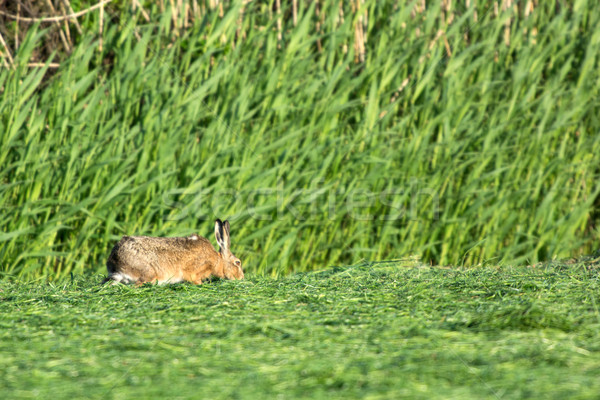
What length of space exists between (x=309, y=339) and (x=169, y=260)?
1783 millimetres

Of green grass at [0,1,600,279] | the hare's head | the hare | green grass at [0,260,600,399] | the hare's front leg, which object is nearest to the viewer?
green grass at [0,260,600,399]

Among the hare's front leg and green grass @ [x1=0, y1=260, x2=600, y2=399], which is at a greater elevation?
green grass @ [x1=0, y1=260, x2=600, y2=399]

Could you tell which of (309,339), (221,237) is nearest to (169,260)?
(221,237)

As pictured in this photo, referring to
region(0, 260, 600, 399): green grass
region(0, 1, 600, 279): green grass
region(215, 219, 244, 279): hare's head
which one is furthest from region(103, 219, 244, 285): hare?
region(0, 1, 600, 279): green grass

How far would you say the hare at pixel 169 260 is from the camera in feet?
14.2

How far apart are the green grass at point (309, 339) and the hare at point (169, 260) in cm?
22

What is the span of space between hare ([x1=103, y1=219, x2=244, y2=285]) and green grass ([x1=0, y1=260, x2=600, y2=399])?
216 millimetres

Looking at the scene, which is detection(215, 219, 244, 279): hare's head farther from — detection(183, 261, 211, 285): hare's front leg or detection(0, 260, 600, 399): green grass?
detection(0, 260, 600, 399): green grass

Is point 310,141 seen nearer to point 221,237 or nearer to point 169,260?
point 221,237

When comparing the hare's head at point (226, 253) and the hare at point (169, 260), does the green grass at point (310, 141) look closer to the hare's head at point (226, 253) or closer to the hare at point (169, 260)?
the hare's head at point (226, 253)

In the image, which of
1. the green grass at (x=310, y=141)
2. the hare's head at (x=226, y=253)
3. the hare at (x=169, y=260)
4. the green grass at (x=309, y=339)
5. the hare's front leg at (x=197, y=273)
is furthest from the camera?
the green grass at (x=310, y=141)

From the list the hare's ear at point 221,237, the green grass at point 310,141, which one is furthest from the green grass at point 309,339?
the green grass at point 310,141

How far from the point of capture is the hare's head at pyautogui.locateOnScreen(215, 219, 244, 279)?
4.96 m

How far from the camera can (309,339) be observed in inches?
116
